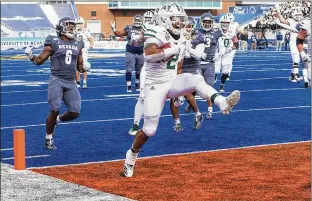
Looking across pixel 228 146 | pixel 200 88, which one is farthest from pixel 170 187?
pixel 228 146

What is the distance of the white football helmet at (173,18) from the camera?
286 inches

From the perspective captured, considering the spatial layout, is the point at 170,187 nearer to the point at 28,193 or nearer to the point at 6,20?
the point at 28,193

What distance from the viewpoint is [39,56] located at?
8.99 metres

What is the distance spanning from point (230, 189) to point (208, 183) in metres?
0.37

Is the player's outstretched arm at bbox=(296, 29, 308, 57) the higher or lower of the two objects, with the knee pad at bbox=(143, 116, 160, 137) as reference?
higher

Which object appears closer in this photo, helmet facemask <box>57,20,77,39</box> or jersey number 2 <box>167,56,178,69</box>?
jersey number 2 <box>167,56,178,69</box>

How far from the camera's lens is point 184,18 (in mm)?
7309

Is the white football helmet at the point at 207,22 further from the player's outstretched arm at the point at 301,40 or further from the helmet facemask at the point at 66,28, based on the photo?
the helmet facemask at the point at 66,28

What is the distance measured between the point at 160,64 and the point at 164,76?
13cm

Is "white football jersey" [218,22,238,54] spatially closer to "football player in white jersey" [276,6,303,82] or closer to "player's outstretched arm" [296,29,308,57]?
"football player in white jersey" [276,6,303,82]

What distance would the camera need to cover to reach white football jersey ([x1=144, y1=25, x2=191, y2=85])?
282 inches

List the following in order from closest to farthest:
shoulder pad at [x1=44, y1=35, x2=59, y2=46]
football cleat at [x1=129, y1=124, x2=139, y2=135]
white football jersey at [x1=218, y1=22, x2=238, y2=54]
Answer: shoulder pad at [x1=44, y1=35, x2=59, y2=46] → football cleat at [x1=129, y1=124, x2=139, y2=135] → white football jersey at [x1=218, y1=22, x2=238, y2=54]

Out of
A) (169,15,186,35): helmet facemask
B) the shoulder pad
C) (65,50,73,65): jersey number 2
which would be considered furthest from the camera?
(65,50,73,65): jersey number 2

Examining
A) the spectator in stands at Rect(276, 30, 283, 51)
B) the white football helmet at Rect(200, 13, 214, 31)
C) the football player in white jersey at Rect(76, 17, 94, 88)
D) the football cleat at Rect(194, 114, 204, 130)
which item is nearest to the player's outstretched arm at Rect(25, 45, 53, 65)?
the football cleat at Rect(194, 114, 204, 130)
